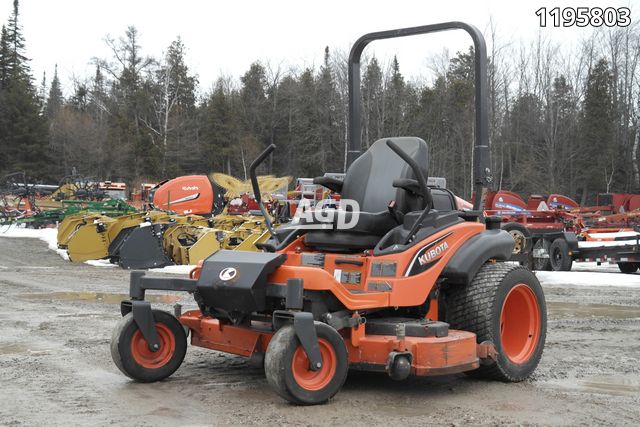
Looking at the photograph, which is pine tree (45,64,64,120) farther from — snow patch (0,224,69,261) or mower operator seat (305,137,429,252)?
mower operator seat (305,137,429,252)

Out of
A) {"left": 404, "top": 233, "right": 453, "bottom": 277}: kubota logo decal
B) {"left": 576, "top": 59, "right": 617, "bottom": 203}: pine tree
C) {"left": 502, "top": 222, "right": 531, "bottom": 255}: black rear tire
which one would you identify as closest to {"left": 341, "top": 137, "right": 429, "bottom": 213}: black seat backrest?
{"left": 404, "top": 233, "right": 453, "bottom": 277}: kubota logo decal

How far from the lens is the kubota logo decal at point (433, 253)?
518 cm

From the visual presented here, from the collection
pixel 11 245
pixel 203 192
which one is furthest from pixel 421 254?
pixel 11 245

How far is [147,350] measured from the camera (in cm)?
543

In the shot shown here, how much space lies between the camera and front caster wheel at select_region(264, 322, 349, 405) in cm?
453

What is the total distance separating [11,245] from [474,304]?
19.7m

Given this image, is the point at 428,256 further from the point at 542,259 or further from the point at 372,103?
the point at 542,259

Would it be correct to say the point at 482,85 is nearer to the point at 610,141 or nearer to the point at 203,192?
the point at 203,192

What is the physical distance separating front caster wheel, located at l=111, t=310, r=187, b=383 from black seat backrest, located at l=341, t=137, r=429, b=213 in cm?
165

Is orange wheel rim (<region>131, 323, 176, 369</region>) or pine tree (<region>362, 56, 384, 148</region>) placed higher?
pine tree (<region>362, 56, 384, 148</region>)

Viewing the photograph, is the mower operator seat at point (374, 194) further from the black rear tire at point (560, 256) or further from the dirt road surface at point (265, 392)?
the black rear tire at point (560, 256)

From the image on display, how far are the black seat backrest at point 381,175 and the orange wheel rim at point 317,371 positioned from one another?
1.31 m

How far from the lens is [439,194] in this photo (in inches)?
232

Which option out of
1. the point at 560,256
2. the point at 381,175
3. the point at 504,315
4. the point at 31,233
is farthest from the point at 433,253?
the point at 31,233
